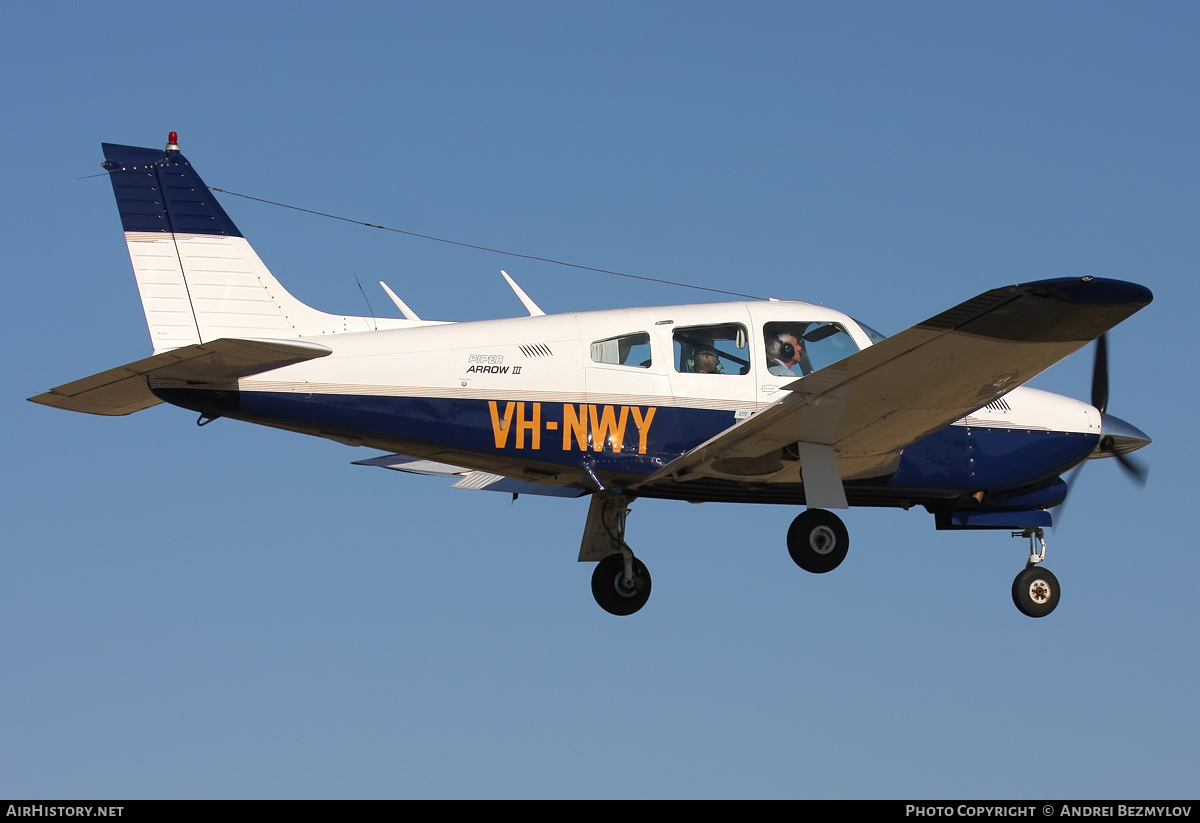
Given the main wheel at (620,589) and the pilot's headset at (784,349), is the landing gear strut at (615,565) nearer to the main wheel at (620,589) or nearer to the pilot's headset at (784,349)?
the main wheel at (620,589)

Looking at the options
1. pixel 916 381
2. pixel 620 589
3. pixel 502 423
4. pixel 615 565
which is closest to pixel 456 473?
pixel 615 565

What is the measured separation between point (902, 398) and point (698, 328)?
87.6 inches

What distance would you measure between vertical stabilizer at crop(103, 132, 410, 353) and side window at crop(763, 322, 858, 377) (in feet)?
14.2

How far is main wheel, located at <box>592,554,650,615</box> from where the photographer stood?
16766mm

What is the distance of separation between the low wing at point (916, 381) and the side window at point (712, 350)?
0.90 metres

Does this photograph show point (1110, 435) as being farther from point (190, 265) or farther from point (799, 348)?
point (190, 265)

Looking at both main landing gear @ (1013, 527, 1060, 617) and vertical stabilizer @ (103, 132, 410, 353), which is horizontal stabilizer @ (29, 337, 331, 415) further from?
main landing gear @ (1013, 527, 1060, 617)

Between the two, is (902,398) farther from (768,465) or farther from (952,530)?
(952,530)

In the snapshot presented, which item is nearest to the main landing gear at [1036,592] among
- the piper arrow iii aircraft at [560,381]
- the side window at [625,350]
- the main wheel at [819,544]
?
the piper arrow iii aircraft at [560,381]

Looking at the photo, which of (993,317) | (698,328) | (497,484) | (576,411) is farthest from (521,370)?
(993,317)

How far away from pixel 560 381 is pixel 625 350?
76 centimetres

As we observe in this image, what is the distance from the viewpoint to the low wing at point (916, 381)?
42.4 ft

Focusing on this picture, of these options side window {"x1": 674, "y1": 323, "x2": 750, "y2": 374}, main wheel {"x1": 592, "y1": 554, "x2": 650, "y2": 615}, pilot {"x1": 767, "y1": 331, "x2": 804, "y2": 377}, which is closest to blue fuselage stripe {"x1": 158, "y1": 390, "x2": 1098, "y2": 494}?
side window {"x1": 674, "y1": 323, "x2": 750, "y2": 374}

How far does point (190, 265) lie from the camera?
1498 centimetres
